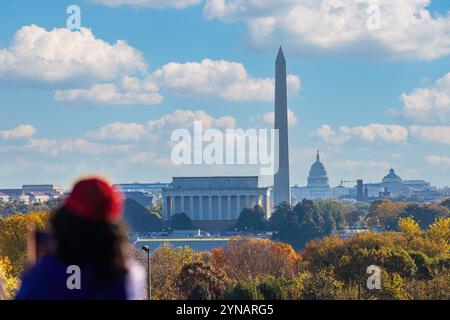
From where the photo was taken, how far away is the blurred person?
10.3 feet

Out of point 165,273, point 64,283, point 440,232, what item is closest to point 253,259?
point 440,232

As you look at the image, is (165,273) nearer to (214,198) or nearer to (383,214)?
(383,214)

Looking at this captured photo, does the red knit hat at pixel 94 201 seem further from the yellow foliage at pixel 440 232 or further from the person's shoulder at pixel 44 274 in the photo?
the yellow foliage at pixel 440 232

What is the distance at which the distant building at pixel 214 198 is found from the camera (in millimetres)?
127250

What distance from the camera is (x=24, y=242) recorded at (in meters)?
51.1

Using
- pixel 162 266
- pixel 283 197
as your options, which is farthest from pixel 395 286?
Result: pixel 283 197

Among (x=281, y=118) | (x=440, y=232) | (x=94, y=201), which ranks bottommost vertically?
(x=440, y=232)

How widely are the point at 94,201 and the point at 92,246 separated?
123mm

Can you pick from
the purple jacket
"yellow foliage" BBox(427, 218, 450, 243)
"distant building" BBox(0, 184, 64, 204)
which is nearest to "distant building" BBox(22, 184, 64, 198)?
"distant building" BBox(0, 184, 64, 204)

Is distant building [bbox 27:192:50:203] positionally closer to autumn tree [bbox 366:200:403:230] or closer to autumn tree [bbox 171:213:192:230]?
autumn tree [bbox 171:213:192:230]

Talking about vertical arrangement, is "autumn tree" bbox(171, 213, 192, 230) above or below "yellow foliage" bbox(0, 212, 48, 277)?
below

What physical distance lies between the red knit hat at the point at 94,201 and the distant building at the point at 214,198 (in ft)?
404

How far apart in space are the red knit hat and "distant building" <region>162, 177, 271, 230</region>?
123116mm

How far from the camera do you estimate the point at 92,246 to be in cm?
315
